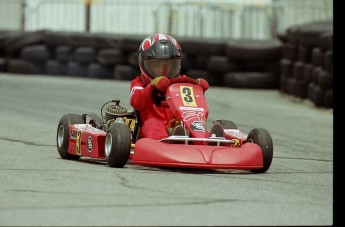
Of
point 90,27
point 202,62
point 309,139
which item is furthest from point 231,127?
point 90,27

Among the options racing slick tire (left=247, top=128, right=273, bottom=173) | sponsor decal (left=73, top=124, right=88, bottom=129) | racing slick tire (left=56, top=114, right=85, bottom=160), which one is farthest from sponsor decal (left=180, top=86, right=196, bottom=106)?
racing slick tire (left=56, top=114, right=85, bottom=160)

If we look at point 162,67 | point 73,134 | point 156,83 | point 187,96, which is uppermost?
point 162,67

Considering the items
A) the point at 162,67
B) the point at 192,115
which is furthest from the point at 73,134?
the point at 192,115

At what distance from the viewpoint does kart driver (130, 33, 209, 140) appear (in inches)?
346

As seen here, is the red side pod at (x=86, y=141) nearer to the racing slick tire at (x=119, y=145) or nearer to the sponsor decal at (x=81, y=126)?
the sponsor decal at (x=81, y=126)

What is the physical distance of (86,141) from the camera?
356 inches

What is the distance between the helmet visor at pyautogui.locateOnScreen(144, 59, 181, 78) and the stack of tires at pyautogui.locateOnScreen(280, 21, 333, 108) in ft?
22.4

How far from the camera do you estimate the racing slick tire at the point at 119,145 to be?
8.27 m

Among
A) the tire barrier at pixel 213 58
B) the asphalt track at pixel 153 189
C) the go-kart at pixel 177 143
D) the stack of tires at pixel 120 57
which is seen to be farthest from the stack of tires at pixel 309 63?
the go-kart at pixel 177 143

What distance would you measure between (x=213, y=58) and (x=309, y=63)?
11.4 ft

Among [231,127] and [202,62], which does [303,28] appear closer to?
[202,62]

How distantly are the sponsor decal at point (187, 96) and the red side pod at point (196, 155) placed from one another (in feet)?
1.71

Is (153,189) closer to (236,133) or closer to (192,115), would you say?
(192,115)

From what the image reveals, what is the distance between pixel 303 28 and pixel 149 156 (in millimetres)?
10014
